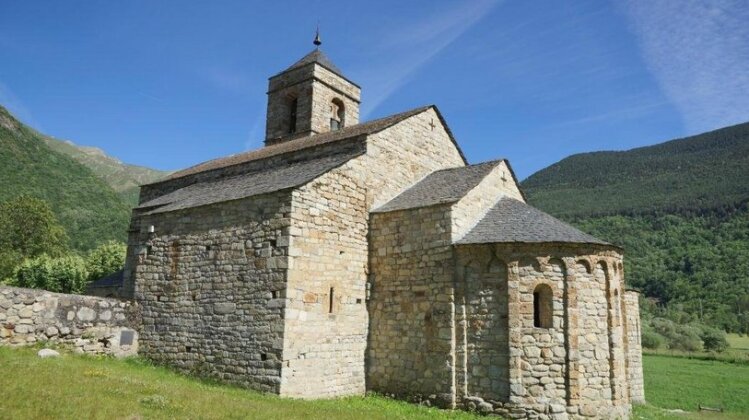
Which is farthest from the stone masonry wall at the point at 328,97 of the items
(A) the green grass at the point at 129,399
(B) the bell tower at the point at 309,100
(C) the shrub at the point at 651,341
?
(C) the shrub at the point at 651,341

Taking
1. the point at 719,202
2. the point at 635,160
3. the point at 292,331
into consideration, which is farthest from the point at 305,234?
the point at 635,160

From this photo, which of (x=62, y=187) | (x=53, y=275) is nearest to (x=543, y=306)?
(x=53, y=275)

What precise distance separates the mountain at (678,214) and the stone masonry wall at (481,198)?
38.4m

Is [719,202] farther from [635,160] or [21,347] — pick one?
[21,347]

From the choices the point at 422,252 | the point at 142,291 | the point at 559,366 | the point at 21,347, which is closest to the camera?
the point at 559,366

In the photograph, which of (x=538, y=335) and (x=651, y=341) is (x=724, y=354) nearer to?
(x=651, y=341)

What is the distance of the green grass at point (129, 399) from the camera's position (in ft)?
20.7

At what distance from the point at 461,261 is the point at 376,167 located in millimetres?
3604

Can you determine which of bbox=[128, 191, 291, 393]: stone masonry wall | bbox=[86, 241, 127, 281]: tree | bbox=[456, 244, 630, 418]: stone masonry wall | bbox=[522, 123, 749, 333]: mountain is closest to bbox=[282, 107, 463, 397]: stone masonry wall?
bbox=[128, 191, 291, 393]: stone masonry wall

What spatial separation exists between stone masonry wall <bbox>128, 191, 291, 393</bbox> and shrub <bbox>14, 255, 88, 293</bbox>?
1528cm

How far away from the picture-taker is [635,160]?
7038 centimetres

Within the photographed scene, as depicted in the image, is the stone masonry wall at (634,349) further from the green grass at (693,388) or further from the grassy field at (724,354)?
the grassy field at (724,354)

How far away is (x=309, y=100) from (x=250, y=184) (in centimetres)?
757

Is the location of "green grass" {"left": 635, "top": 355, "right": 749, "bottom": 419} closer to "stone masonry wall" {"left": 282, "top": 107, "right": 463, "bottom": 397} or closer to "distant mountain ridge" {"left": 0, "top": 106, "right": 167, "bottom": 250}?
"stone masonry wall" {"left": 282, "top": 107, "right": 463, "bottom": 397}
